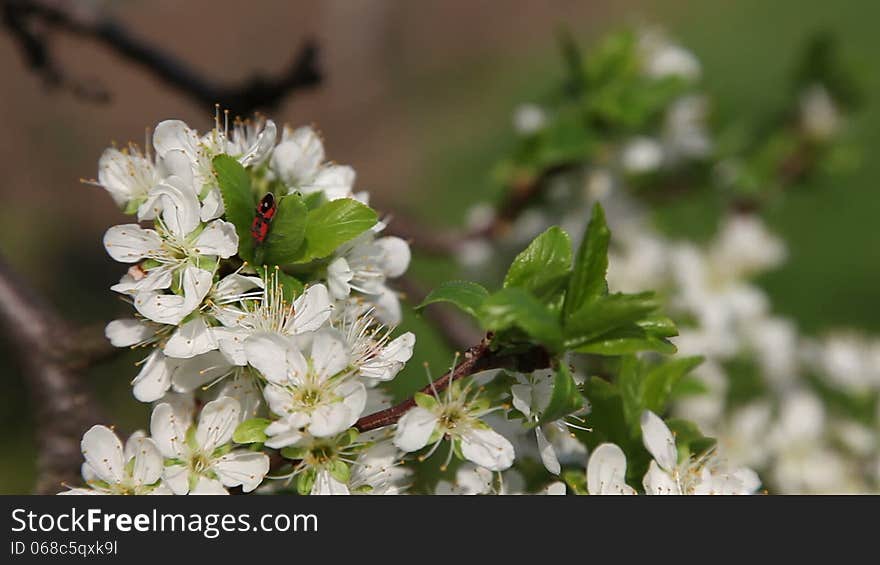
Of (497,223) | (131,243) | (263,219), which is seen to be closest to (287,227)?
(263,219)

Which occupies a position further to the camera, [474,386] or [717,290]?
[717,290]

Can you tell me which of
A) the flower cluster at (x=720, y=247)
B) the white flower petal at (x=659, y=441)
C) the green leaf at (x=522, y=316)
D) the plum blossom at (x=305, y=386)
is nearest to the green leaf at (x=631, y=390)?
the white flower petal at (x=659, y=441)

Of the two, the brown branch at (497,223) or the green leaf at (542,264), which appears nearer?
the green leaf at (542,264)

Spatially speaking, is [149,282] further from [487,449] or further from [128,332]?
[487,449]

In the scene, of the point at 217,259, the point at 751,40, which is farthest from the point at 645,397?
the point at 751,40

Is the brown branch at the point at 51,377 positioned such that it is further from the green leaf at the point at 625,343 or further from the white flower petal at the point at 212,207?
the green leaf at the point at 625,343

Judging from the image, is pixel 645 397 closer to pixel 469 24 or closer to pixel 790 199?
pixel 790 199

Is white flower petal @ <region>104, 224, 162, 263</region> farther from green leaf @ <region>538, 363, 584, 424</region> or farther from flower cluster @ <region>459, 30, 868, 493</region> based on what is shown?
flower cluster @ <region>459, 30, 868, 493</region>

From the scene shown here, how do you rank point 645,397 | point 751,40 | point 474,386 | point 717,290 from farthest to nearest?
point 751,40, point 717,290, point 645,397, point 474,386
